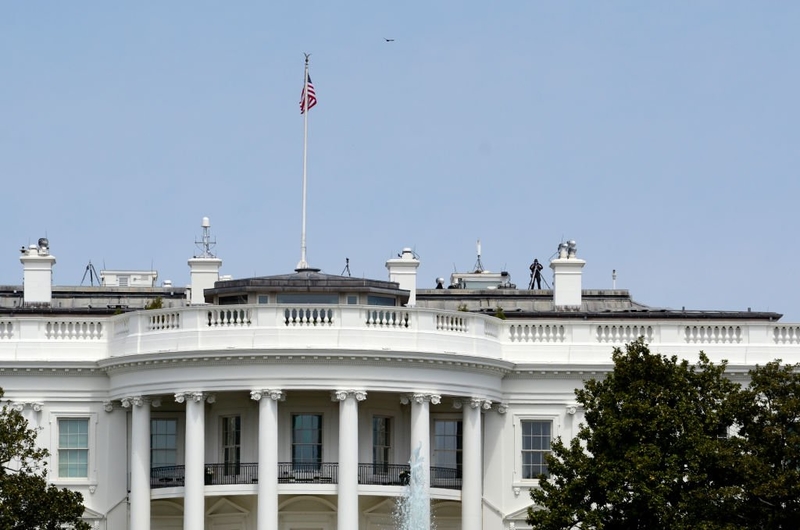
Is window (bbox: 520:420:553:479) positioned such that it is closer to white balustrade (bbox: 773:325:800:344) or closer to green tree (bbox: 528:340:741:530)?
white balustrade (bbox: 773:325:800:344)

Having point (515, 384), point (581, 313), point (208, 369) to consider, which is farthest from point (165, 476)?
point (581, 313)

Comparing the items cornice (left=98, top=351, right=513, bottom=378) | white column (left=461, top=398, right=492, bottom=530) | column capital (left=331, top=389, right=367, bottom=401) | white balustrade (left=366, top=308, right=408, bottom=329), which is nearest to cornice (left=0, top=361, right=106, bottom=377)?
cornice (left=98, top=351, right=513, bottom=378)

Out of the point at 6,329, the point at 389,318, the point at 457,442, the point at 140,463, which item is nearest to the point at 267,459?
the point at 140,463

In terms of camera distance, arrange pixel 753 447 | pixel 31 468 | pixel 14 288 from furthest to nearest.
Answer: pixel 14 288 → pixel 31 468 → pixel 753 447

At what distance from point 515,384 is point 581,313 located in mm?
9188

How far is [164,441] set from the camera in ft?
265

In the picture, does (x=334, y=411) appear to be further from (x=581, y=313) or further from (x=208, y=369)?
(x=581, y=313)

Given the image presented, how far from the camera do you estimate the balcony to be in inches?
3071

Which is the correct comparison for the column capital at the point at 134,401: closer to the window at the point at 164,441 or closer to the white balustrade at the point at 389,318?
the window at the point at 164,441

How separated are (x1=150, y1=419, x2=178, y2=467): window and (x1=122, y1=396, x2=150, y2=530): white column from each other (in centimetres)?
206

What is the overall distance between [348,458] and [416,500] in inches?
97.9

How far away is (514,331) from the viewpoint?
81312 millimetres

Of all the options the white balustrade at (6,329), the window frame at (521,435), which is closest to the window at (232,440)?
the white balustrade at (6,329)

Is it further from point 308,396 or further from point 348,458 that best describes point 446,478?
point 308,396
